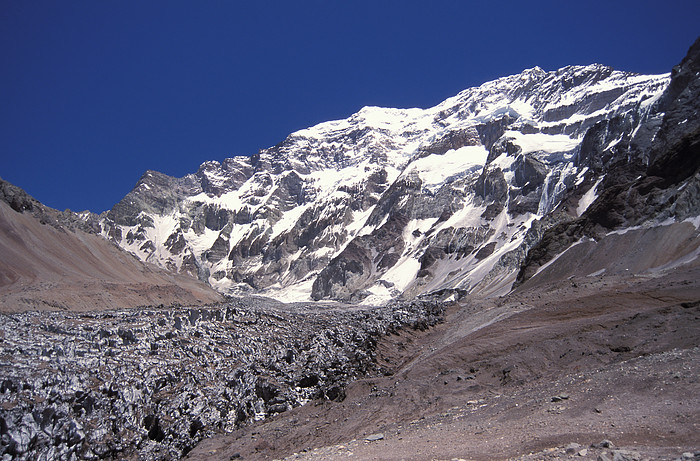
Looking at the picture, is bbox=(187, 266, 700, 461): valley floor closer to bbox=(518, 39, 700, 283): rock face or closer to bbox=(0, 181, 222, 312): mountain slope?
bbox=(518, 39, 700, 283): rock face

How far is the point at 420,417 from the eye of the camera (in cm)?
1962

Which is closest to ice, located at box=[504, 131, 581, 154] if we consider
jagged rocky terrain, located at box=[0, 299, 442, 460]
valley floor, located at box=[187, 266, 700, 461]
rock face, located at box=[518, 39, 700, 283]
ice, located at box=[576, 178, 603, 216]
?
ice, located at box=[576, 178, 603, 216]

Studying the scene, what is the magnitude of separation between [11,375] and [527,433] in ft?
64.7

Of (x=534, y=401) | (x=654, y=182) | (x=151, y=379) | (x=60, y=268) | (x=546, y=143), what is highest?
(x=546, y=143)

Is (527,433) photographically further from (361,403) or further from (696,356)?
(361,403)

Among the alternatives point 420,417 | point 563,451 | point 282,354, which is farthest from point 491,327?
point 563,451

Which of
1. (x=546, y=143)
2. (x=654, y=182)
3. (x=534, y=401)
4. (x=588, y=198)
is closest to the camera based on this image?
(x=534, y=401)

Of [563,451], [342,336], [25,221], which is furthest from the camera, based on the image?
[25,221]

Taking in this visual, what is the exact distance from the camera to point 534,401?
1712 centimetres

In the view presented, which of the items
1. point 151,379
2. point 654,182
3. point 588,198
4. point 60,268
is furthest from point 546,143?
point 151,379

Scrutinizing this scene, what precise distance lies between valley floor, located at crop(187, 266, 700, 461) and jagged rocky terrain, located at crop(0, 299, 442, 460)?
1.93 metres

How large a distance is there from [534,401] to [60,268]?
76.7 m

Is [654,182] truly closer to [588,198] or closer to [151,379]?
[588,198]

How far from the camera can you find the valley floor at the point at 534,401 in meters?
12.7
